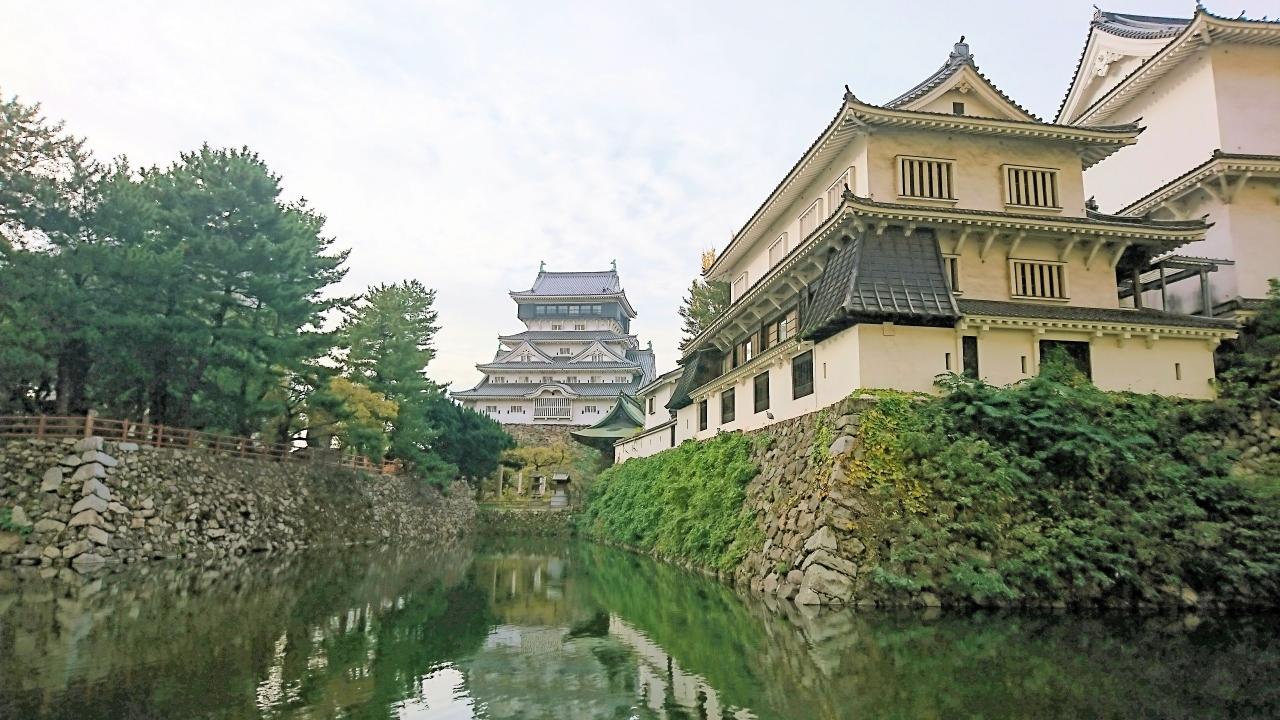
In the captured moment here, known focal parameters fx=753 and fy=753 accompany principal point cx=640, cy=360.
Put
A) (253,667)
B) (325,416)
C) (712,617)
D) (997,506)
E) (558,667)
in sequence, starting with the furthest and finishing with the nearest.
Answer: (325,416) < (997,506) < (712,617) < (558,667) < (253,667)

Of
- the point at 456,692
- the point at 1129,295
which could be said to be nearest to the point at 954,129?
the point at 1129,295

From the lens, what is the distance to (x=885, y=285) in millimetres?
15578

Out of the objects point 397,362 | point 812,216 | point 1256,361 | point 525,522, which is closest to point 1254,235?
point 1256,361

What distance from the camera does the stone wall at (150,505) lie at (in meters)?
18.7

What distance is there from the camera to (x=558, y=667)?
870 centimetres

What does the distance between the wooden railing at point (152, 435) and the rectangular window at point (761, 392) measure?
16989 mm

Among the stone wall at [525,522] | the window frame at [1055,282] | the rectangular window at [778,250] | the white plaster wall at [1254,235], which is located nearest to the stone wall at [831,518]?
the window frame at [1055,282]

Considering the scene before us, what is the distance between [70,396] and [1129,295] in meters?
30.0

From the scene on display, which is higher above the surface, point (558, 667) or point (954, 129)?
point (954, 129)

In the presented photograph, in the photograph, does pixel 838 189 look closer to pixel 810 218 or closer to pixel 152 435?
pixel 810 218

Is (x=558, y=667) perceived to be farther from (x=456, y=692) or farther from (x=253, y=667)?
(x=253, y=667)

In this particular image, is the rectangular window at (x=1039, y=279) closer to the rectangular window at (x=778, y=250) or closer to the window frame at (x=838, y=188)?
the window frame at (x=838, y=188)

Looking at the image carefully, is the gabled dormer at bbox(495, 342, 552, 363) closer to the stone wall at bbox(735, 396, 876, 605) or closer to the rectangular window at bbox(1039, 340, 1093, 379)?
the stone wall at bbox(735, 396, 876, 605)

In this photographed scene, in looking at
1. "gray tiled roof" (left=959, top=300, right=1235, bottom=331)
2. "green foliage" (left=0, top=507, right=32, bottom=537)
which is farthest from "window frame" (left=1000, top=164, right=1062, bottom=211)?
"green foliage" (left=0, top=507, right=32, bottom=537)
